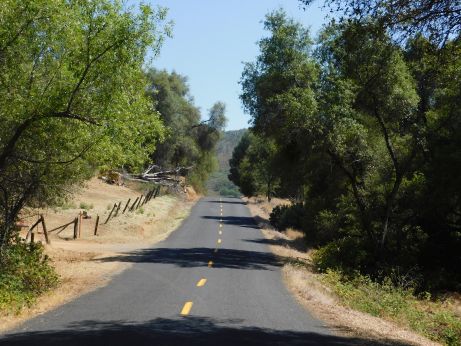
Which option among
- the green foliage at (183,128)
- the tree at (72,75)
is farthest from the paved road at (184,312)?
the green foliage at (183,128)

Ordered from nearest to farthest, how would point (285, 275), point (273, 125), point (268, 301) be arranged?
1. point (268, 301)
2. point (285, 275)
3. point (273, 125)

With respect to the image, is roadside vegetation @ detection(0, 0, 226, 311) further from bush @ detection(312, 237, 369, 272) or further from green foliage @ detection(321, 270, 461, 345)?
bush @ detection(312, 237, 369, 272)

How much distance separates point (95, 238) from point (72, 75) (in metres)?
22.5

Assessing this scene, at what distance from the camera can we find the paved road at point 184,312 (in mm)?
9469

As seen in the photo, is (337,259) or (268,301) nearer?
(268,301)

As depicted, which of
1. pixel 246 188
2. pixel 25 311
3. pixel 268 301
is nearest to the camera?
pixel 25 311

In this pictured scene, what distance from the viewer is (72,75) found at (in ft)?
43.8

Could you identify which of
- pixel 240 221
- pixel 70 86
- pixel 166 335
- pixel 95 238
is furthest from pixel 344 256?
pixel 240 221

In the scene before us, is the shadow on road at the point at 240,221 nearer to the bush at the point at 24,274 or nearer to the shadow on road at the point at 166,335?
the bush at the point at 24,274

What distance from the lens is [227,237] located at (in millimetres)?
36875

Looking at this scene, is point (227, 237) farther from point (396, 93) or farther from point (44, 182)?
point (44, 182)

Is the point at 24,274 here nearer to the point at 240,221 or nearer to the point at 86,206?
the point at 86,206

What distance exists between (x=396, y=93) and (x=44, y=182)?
48.2 feet

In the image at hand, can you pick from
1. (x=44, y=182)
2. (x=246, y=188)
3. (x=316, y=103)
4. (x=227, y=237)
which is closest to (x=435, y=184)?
(x=316, y=103)
